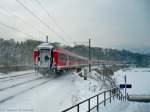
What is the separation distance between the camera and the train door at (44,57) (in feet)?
104

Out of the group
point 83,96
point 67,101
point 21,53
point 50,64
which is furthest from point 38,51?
point 21,53

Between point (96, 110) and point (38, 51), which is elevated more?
point (38, 51)

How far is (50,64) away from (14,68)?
713 inches

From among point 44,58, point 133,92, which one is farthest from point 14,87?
point 133,92

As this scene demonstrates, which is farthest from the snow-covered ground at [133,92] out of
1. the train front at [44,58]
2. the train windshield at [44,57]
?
the train windshield at [44,57]

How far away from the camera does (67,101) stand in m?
18.1

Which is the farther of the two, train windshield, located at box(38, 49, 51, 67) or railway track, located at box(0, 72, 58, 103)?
train windshield, located at box(38, 49, 51, 67)

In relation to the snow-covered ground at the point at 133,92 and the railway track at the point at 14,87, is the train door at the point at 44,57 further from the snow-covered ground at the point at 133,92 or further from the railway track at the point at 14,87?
the snow-covered ground at the point at 133,92

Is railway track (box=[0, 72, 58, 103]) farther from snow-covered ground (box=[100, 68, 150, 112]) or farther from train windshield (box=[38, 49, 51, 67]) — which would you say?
snow-covered ground (box=[100, 68, 150, 112])

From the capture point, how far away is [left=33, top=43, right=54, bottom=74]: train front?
31.5 meters

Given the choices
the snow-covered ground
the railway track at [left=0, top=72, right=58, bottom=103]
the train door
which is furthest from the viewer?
the train door

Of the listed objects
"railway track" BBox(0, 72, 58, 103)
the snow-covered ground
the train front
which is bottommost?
the snow-covered ground

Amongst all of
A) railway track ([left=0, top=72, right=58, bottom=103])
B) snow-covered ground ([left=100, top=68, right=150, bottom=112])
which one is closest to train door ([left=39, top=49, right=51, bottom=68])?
Answer: railway track ([left=0, top=72, right=58, bottom=103])

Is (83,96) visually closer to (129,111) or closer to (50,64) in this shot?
(129,111)
